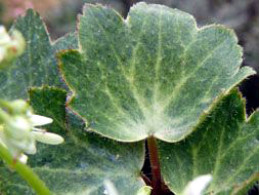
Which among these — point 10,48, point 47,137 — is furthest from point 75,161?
point 10,48

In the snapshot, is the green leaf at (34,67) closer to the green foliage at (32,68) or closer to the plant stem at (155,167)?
the green foliage at (32,68)

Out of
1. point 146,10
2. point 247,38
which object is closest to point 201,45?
point 146,10

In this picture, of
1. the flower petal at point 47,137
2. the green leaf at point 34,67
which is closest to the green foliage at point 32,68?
the green leaf at point 34,67

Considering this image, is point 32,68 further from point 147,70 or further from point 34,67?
point 147,70

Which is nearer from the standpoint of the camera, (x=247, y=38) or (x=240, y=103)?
(x=240, y=103)

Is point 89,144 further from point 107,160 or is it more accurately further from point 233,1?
point 233,1

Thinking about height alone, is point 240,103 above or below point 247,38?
below

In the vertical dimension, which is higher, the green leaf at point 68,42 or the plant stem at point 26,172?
the green leaf at point 68,42
